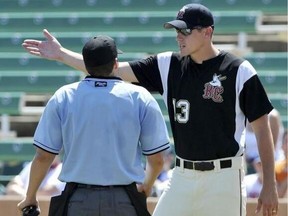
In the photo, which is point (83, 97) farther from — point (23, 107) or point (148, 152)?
point (23, 107)

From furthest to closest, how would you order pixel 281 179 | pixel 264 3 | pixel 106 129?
pixel 264 3, pixel 281 179, pixel 106 129

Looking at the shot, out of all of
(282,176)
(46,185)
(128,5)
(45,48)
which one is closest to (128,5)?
(128,5)

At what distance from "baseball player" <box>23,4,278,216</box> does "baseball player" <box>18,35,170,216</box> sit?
11.0 inches

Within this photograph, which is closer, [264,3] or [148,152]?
[148,152]

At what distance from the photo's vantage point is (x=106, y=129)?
384cm

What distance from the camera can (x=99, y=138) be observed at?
151 inches

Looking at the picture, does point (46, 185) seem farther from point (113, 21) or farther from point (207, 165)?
point (113, 21)

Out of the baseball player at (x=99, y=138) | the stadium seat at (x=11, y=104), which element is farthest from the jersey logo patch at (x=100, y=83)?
the stadium seat at (x=11, y=104)

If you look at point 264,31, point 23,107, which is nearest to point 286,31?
point 264,31

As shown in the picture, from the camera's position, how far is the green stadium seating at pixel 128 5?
1073 centimetres

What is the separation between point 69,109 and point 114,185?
411 millimetres

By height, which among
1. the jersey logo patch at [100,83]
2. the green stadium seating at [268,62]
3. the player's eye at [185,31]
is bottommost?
the green stadium seating at [268,62]

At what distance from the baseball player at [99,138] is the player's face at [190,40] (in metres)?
0.41

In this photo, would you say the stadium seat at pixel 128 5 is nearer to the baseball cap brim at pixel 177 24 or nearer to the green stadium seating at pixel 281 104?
the green stadium seating at pixel 281 104
